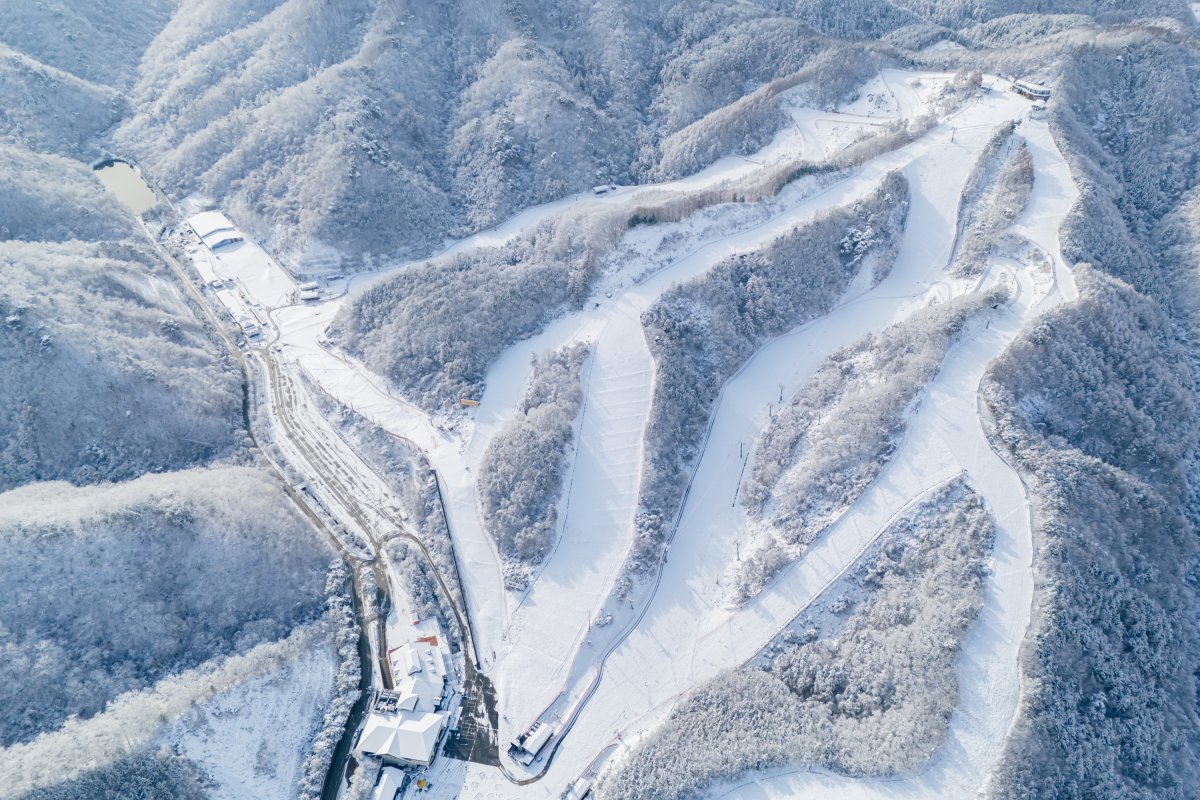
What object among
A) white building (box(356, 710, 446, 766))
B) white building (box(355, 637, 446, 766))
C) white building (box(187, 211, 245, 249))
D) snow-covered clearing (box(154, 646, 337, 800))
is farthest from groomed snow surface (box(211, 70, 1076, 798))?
snow-covered clearing (box(154, 646, 337, 800))

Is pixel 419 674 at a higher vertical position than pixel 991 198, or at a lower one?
lower

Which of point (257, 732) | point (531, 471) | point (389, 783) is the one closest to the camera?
point (389, 783)

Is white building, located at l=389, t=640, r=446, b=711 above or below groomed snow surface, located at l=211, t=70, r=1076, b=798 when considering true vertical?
below

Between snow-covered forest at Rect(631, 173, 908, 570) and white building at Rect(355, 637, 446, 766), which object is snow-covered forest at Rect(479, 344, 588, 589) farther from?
white building at Rect(355, 637, 446, 766)

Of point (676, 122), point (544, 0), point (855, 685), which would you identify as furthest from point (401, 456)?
point (544, 0)

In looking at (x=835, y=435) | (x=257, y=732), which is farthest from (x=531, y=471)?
(x=257, y=732)

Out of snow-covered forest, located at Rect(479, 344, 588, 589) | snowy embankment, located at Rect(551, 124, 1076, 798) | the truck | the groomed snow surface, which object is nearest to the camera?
snowy embankment, located at Rect(551, 124, 1076, 798)

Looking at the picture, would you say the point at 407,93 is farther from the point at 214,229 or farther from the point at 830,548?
the point at 830,548

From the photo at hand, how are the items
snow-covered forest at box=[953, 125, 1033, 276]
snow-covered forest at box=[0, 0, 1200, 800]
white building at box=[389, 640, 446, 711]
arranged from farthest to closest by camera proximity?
snow-covered forest at box=[953, 125, 1033, 276]
white building at box=[389, 640, 446, 711]
snow-covered forest at box=[0, 0, 1200, 800]

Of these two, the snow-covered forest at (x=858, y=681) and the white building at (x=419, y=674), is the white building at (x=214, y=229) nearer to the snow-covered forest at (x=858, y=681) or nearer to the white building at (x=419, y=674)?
the white building at (x=419, y=674)
